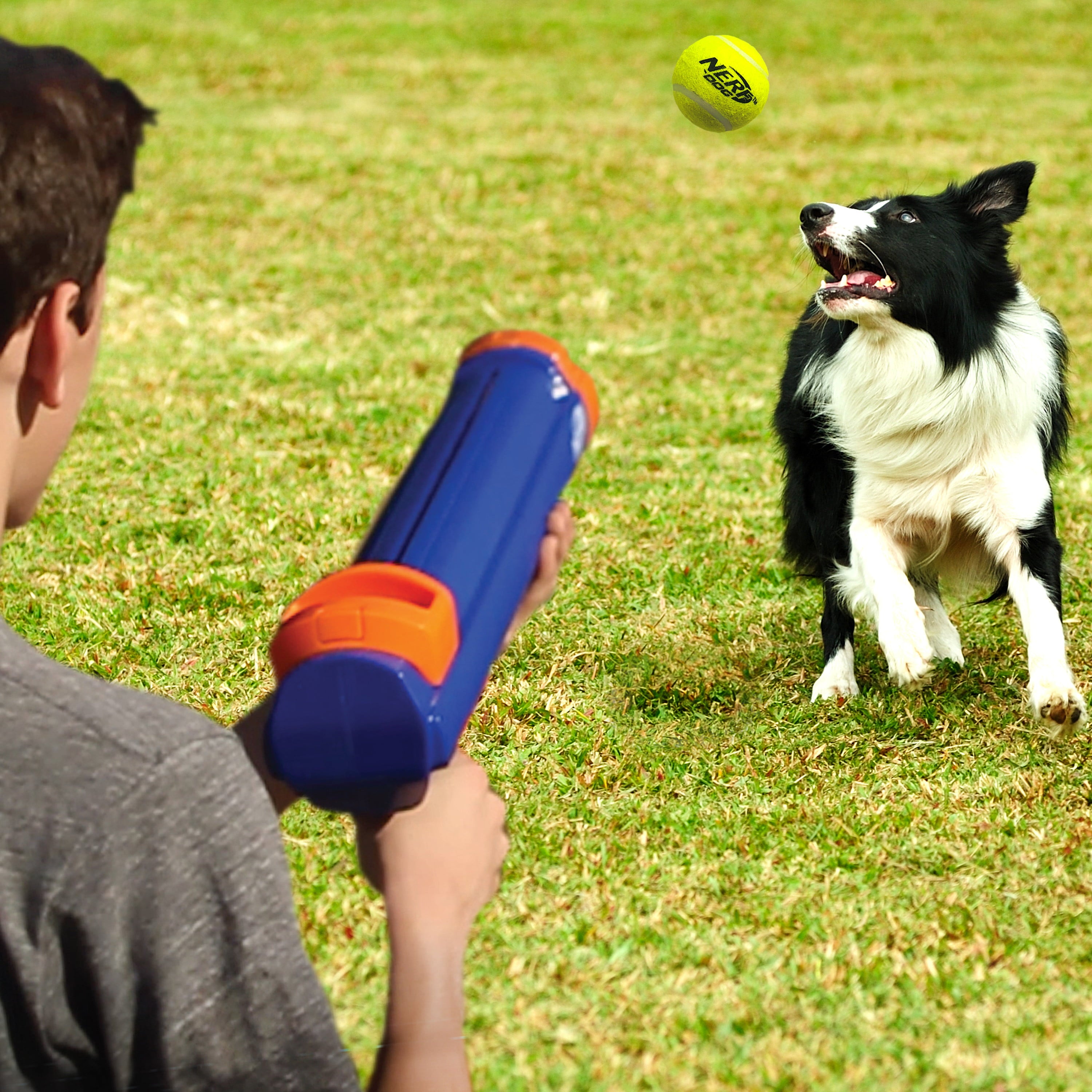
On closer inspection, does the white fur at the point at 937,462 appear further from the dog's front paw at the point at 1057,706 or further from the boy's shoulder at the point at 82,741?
the boy's shoulder at the point at 82,741

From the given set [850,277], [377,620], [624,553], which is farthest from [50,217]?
[624,553]

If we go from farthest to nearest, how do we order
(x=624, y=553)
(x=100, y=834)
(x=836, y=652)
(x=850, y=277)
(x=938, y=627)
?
(x=624, y=553) → (x=938, y=627) → (x=836, y=652) → (x=850, y=277) → (x=100, y=834)

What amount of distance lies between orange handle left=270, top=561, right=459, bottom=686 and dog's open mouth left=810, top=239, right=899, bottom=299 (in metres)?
2.71

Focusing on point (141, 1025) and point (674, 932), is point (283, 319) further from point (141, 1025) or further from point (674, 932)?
point (141, 1025)

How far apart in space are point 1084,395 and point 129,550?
4499 mm

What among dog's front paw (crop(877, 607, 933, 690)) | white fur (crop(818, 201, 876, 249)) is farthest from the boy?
white fur (crop(818, 201, 876, 249))

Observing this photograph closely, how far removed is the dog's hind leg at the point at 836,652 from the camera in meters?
4.02

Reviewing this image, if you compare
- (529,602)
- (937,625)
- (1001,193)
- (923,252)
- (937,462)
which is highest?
(529,602)

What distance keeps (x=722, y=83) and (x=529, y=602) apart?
370 centimetres

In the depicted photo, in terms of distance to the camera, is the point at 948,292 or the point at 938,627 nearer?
the point at 948,292

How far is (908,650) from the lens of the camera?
147 inches

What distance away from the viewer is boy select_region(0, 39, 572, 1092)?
1182 mm

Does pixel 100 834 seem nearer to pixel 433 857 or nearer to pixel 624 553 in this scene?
pixel 433 857

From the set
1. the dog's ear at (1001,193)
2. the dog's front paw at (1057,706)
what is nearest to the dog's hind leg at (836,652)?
the dog's front paw at (1057,706)
